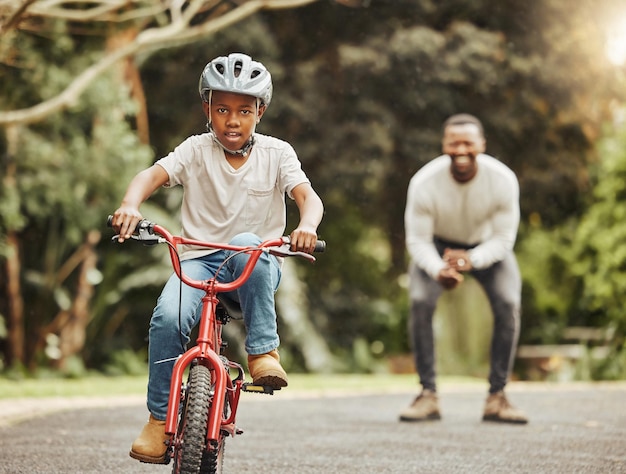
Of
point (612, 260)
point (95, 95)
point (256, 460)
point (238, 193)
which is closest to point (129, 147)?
point (95, 95)

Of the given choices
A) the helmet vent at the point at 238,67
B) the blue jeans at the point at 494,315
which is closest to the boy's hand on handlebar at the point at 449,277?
the blue jeans at the point at 494,315

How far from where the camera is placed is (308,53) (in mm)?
16844

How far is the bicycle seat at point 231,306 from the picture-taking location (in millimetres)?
4648

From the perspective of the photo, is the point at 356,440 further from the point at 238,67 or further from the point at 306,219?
the point at 238,67

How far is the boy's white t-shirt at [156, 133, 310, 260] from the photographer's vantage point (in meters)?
4.77

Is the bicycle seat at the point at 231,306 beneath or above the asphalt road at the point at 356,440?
above

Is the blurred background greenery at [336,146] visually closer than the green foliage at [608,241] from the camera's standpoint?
Yes

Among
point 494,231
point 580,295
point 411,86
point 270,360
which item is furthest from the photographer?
point 580,295

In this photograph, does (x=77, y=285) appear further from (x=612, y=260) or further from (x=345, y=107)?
(x=612, y=260)

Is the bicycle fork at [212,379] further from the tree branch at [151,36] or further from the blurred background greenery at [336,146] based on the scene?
the blurred background greenery at [336,146]

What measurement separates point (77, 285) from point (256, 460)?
A: 30.9 feet

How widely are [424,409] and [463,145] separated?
1.88 metres

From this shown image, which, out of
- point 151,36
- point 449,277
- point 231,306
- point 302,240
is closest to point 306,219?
point 302,240

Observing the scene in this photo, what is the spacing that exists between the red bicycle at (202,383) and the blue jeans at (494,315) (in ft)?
12.9
